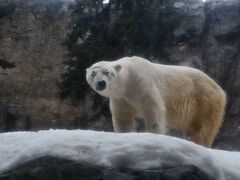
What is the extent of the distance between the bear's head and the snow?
1.76 m

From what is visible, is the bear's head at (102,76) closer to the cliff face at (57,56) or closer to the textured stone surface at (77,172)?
the textured stone surface at (77,172)

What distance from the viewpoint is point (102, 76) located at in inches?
190

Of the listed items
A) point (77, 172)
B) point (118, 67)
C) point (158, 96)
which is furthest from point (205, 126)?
point (77, 172)

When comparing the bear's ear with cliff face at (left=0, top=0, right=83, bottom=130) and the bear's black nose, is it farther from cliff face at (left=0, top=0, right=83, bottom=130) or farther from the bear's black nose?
cliff face at (left=0, top=0, right=83, bottom=130)

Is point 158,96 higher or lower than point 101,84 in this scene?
lower

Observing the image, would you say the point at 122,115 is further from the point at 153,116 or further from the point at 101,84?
the point at 101,84

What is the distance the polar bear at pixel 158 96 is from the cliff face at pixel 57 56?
4819mm

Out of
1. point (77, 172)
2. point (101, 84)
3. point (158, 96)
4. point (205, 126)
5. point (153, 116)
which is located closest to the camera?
point (77, 172)

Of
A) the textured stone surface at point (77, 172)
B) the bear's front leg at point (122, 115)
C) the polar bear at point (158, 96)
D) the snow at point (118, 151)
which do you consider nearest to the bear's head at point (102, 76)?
the polar bear at point (158, 96)

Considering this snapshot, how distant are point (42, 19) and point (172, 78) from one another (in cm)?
782

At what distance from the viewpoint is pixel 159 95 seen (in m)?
5.20

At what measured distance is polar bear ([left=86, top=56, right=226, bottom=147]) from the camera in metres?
4.95

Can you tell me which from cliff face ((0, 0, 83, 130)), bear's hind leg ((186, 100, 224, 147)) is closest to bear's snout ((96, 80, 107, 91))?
bear's hind leg ((186, 100, 224, 147))

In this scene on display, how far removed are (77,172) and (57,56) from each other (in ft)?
31.5
